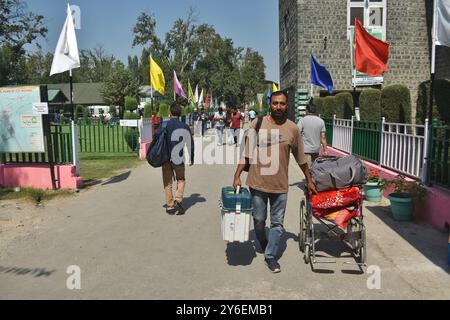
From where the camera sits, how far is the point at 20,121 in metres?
8.93

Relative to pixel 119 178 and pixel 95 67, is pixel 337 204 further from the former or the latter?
pixel 95 67

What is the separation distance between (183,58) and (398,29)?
46894 millimetres

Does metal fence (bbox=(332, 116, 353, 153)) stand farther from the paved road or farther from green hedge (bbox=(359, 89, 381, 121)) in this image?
the paved road

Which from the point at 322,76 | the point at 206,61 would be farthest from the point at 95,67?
the point at 322,76

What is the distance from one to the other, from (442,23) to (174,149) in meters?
4.63

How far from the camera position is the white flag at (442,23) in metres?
6.38

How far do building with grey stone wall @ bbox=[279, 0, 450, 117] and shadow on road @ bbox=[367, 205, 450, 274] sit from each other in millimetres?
13580

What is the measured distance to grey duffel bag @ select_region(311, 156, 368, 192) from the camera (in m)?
4.76

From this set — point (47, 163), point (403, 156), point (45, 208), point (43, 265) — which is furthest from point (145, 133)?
point (43, 265)

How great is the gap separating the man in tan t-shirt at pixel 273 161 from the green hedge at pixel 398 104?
779cm

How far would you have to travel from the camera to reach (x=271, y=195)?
4605 mm

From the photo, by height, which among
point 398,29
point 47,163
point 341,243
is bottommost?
point 341,243
